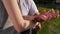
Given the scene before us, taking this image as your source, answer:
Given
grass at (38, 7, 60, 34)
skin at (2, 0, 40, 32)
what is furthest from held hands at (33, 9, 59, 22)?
grass at (38, 7, 60, 34)

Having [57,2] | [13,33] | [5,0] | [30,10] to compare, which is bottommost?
[57,2]

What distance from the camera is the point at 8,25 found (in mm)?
1250

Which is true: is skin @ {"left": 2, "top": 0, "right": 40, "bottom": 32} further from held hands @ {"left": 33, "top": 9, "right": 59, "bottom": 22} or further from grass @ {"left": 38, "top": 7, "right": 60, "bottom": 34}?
grass @ {"left": 38, "top": 7, "right": 60, "bottom": 34}

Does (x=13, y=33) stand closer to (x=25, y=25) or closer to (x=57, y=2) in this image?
(x=25, y=25)

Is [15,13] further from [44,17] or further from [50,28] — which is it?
[50,28]

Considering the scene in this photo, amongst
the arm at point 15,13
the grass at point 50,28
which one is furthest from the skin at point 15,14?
the grass at point 50,28

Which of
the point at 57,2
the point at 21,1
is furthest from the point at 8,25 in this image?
the point at 57,2

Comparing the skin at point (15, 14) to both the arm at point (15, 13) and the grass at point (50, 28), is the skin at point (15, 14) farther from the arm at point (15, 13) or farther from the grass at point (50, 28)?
the grass at point (50, 28)

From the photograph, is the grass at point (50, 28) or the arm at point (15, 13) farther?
the grass at point (50, 28)

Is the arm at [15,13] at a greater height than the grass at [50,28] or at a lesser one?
greater

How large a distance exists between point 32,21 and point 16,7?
0.44 ft

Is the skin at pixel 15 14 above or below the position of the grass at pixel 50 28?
above

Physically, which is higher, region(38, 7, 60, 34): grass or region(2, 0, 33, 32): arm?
region(2, 0, 33, 32): arm

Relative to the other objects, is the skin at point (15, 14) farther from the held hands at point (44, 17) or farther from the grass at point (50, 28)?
→ the grass at point (50, 28)
